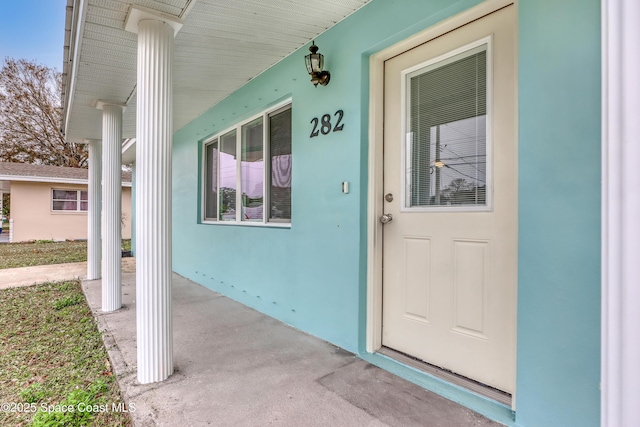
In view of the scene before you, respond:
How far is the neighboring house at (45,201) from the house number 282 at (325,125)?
12248 millimetres

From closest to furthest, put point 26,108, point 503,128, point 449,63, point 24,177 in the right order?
point 503,128
point 449,63
point 24,177
point 26,108

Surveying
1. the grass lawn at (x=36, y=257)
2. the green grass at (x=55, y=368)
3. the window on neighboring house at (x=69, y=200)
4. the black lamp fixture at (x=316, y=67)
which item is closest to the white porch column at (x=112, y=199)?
the green grass at (x=55, y=368)

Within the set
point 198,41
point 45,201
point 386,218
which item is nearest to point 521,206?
point 386,218

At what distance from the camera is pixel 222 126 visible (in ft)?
14.8

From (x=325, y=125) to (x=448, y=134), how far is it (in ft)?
3.37

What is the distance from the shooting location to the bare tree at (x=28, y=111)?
15.6 m

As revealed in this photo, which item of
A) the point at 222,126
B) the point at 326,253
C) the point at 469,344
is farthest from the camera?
the point at 222,126

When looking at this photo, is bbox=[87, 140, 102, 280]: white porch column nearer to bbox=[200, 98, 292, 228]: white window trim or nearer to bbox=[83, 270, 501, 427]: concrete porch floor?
bbox=[200, 98, 292, 228]: white window trim

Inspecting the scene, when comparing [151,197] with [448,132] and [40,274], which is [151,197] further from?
[40,274]

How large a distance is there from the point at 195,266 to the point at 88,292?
1459 millimetres

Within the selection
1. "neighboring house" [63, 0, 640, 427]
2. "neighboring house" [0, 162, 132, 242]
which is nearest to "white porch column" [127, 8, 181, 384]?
"neighboring house" [63, 0, 640, 427]

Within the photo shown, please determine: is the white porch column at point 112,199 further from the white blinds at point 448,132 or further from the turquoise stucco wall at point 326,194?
the white blinds at point 448,132

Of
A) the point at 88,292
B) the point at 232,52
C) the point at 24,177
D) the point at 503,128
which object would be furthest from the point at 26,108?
the point at 503,128
